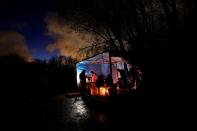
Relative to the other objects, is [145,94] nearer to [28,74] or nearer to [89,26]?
[89,26]

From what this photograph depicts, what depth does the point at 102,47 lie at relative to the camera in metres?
13.0

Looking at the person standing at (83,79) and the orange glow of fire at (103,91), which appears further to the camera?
the person standing at (83,79)

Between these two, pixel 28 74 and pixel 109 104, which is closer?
pixel 109 104

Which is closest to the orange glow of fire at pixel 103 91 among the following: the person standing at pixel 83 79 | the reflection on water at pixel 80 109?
the reflection on water at pixel 80 109

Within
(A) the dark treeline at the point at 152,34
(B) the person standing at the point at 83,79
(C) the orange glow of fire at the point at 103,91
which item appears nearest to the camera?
(A) the dark treeline at the point at 152,34

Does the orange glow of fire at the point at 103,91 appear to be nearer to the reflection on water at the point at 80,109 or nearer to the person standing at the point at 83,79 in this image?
the reflection on water at the point at 80,109

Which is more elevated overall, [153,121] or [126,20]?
[126,20]

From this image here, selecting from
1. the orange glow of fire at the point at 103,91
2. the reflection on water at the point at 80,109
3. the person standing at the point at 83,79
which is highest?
the person standing at the point at 83,79

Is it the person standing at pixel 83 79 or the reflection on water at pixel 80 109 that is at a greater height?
the person standing at pixel 83 79

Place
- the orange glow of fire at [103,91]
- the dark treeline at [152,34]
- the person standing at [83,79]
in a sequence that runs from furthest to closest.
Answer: the person standing at [83,79] < the orange glow of fire at [103,91] < the dark treeline at [152,34]

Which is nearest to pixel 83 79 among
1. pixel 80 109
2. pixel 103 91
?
pixel 103 91

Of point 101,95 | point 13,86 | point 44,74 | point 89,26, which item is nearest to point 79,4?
point 89,26

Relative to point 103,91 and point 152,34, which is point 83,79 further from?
point 152,34

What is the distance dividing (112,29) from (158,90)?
5.43m
